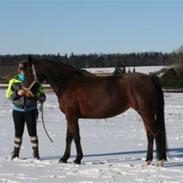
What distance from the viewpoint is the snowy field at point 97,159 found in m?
7.41

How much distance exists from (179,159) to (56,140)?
12.9ft

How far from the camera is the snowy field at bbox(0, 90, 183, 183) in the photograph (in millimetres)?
7410

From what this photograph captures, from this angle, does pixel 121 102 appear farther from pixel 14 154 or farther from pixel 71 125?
pixel 14 154

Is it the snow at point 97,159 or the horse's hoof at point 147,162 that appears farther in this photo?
the horse's hoof at point 147,162

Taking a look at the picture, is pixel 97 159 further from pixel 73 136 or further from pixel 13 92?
pixel 13 92

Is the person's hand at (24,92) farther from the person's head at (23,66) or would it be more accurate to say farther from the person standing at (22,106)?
the person's head at (23,66)

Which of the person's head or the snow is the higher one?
the person's head

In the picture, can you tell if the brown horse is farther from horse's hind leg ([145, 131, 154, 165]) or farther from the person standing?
the person standing

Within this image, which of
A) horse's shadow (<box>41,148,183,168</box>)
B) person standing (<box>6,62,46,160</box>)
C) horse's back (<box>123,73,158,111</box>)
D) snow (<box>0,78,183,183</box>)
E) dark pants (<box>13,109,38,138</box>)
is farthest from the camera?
dark pants (<box>13,109,38,138</box>)

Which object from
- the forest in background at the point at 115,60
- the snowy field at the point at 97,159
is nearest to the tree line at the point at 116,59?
the forest in background at the point at 115,60

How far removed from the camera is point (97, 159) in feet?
31.7

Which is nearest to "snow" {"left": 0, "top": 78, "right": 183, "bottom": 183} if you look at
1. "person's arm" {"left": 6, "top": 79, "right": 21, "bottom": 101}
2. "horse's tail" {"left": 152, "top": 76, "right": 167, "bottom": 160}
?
"horse's tail" {"left": 152, "top": 76, "right": 167, "bottom": 160}

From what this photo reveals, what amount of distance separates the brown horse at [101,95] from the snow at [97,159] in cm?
55

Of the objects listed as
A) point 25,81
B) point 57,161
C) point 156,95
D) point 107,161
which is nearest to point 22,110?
point 25,81
